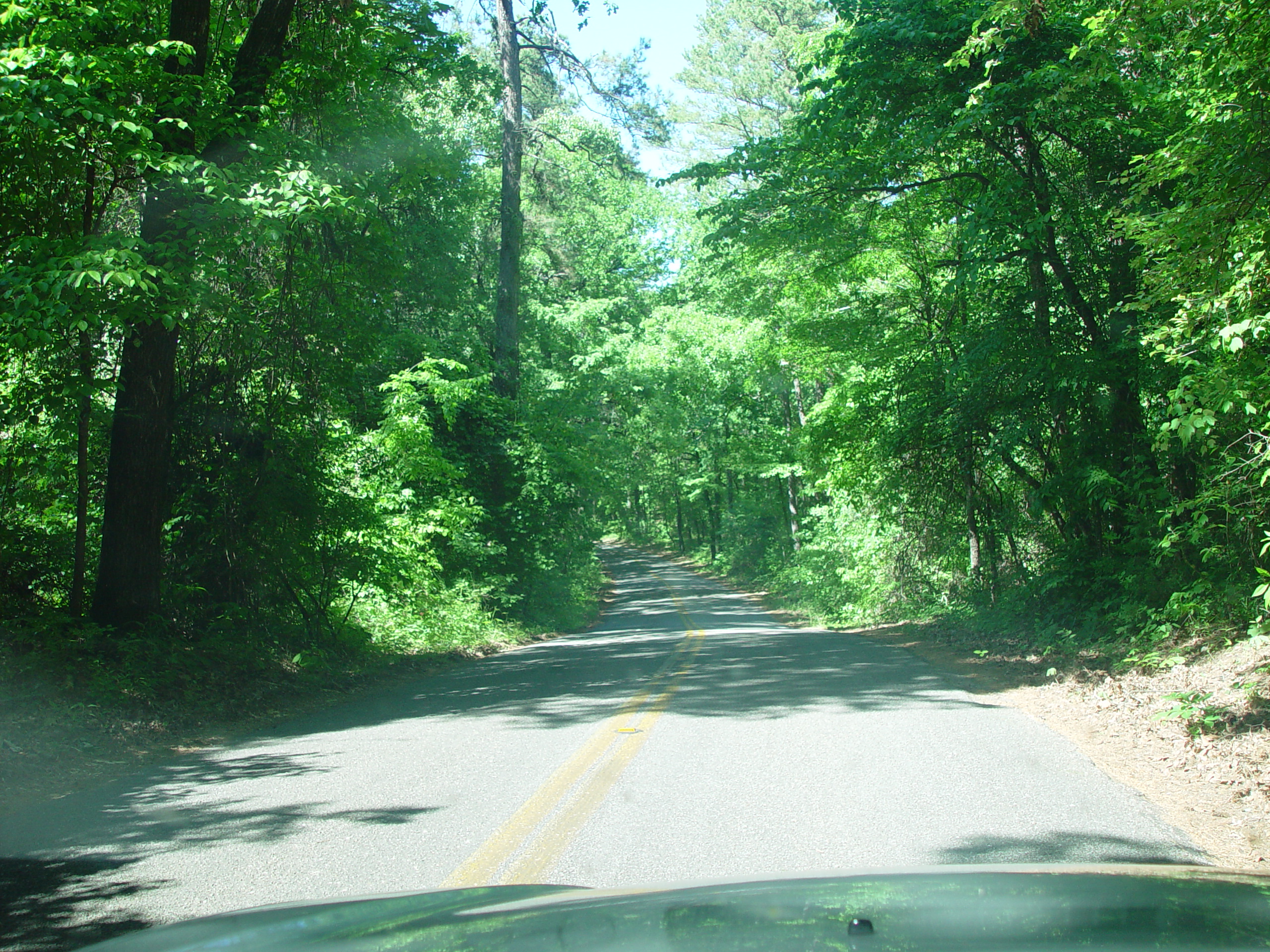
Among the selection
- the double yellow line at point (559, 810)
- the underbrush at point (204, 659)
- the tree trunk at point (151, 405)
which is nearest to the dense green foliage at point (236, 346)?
the underbrush at point (204, 659)

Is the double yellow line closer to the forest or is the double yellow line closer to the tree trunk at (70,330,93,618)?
the forest

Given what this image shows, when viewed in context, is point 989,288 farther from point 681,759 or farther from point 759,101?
point 759,101

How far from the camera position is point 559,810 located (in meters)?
5.47

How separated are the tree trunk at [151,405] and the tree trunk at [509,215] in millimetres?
12591

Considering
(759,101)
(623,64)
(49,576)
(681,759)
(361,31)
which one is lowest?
(681,759)

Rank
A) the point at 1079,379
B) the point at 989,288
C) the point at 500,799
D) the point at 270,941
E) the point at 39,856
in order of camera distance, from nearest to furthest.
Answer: the point at 270,941 → the point at 39,856 → the point at 500,799 → the point at 1079,379 → the point at 989,288

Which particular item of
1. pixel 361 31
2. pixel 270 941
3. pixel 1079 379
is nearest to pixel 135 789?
pixel 270 941

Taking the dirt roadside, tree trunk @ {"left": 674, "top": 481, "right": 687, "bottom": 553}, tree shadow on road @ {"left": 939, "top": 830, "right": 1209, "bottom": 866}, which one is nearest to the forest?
the dirt roadside

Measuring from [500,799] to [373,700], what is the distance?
5.25 m

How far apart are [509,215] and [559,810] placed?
19440 mm

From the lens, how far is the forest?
305 inches

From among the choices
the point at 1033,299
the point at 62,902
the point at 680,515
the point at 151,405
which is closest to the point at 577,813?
the point at 62,902

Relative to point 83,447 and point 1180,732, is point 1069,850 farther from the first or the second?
point 83,447

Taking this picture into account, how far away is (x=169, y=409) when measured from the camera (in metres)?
10.1
